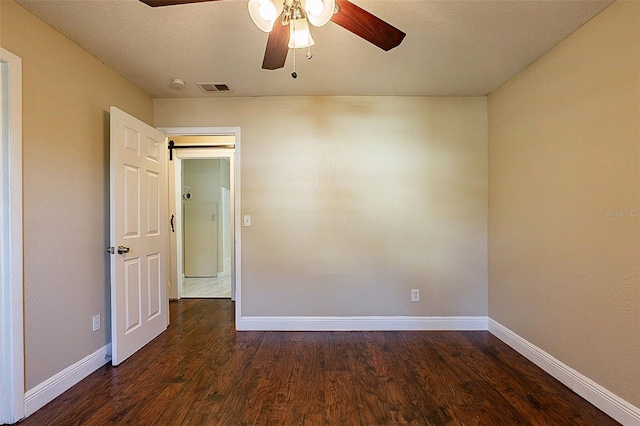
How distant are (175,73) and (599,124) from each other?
3079 millimetres

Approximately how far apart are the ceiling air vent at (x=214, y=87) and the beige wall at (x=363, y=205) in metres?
0.20

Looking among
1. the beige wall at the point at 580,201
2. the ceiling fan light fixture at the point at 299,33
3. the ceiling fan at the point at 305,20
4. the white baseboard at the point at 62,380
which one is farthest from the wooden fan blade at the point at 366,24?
the white baseboard at the point at 62,380

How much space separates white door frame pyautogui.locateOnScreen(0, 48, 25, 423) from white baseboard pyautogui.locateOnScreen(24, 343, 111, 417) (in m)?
0.08

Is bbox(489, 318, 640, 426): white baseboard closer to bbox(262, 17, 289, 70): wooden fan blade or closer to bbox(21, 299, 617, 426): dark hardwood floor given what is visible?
bbox(21, 299, 617, 426): dark hardwood floor

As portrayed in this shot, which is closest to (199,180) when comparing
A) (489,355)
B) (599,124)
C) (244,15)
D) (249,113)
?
(249,113)

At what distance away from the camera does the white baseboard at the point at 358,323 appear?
10.4ft

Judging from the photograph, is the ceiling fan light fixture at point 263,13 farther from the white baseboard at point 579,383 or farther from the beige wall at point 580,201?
the white baseboard at point 579,383

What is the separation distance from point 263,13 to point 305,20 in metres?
0.23

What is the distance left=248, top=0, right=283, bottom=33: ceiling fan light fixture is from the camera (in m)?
1.35

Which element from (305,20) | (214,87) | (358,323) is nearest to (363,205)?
(358,323)

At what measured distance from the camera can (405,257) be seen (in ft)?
10.4

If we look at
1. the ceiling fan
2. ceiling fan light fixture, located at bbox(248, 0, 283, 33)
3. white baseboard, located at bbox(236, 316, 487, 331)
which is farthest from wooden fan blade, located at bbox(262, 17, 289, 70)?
white baseboard, located at bbox(236, 316, 487, 331)

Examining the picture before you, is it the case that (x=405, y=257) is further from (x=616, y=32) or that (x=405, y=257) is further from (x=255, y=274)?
(x=616, y=32)

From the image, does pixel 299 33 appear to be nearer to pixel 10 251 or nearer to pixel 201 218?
pixel 10 251
